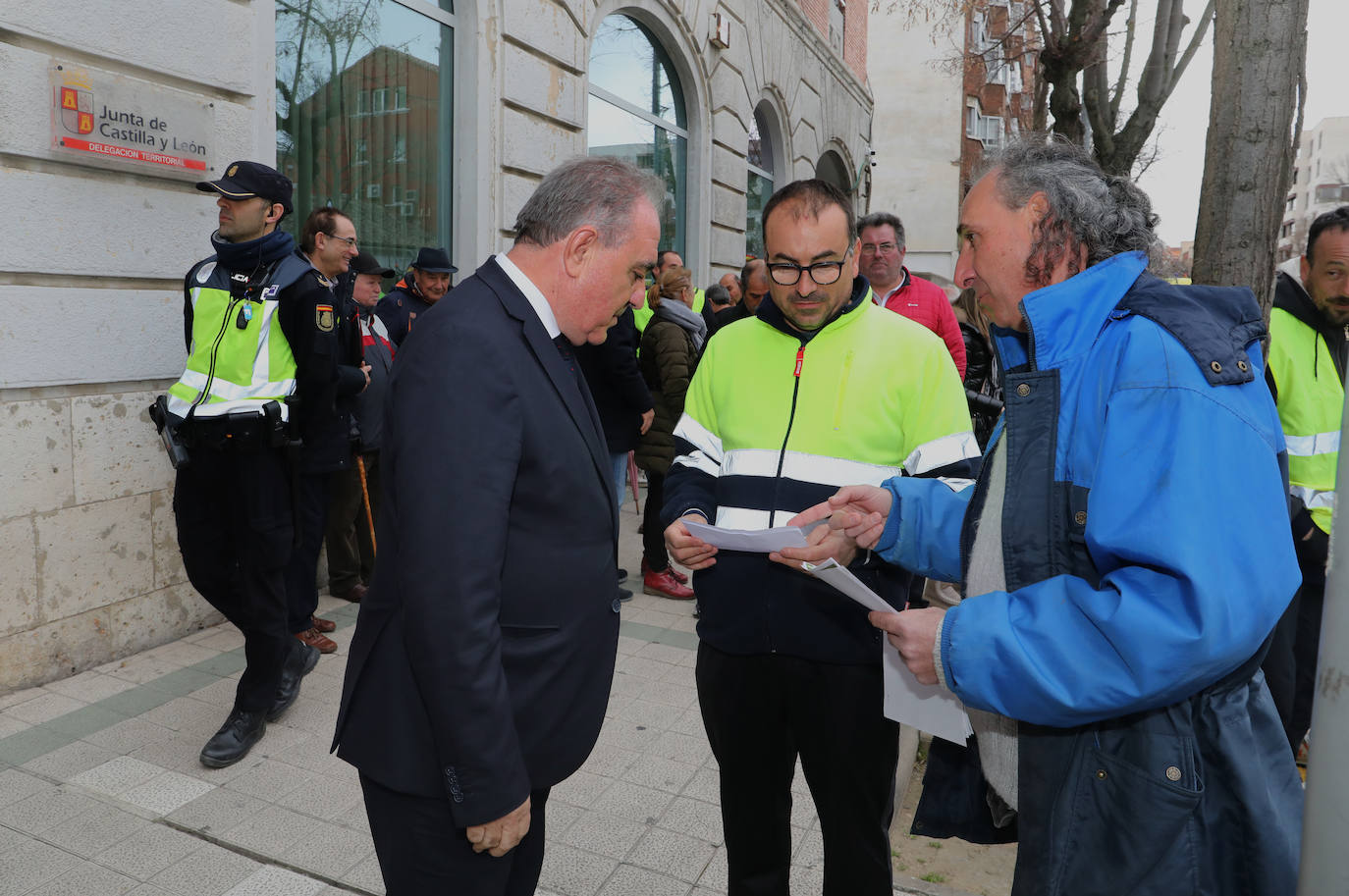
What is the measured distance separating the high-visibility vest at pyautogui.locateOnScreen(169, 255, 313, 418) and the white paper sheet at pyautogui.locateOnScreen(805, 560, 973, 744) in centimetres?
267

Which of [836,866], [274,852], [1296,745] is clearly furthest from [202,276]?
[1296,745]

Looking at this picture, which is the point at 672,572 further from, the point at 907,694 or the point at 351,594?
the point at 907,694

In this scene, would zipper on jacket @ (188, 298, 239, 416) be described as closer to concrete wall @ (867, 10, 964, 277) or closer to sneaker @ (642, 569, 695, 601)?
sneaker @ (642, 569, 695, 601)

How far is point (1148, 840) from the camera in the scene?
1.48m

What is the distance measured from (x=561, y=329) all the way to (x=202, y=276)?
2541mm

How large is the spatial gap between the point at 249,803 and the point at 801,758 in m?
2.09

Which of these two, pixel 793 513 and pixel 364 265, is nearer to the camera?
pixel 793 513

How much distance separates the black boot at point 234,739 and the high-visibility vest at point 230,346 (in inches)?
46.8

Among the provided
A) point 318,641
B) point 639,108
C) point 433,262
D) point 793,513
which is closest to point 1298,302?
point 793,513

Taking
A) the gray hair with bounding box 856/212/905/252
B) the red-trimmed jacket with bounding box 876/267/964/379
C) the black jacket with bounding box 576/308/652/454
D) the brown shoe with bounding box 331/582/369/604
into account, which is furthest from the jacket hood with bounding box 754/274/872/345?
the brown shoe with bounding box 331/582/369/604

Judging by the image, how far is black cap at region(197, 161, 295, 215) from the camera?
148 inches

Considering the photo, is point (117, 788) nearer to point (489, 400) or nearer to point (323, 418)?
point (323, 418)

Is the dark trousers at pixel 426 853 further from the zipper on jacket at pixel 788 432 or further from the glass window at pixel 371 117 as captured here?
the glass window at pixel 371 117

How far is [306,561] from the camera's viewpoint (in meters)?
4.50
